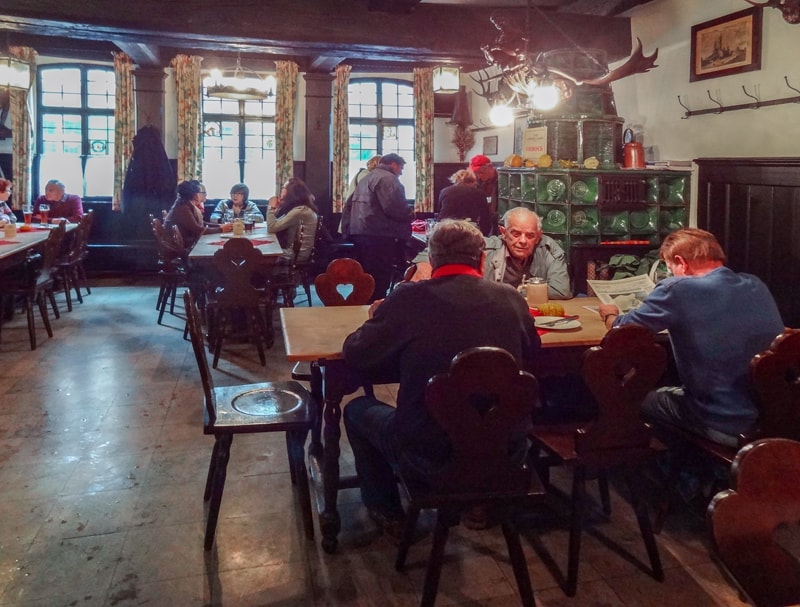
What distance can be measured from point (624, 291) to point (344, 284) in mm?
1338

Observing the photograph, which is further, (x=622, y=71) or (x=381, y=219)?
(x=381, y=219)

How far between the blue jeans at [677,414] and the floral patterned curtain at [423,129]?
23.4 feet

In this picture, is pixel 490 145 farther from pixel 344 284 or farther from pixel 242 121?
pixel 344 284

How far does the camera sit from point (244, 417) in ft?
8.67

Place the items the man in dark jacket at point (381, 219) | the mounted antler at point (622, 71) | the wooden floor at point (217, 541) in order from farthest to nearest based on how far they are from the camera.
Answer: the man in dark jacket at point (381, 219), the mounted antler at point (622, 71), the wooden floor at point (217, 541)

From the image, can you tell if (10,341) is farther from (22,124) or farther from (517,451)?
(517,451)

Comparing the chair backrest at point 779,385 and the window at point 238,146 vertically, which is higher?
the window at point 238,146

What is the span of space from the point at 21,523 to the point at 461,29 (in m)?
4.93

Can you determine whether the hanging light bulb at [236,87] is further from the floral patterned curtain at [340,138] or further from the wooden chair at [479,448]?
the wooden chair at [479,448]

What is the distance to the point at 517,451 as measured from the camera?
86.6 inches

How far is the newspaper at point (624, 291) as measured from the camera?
10.3 feet

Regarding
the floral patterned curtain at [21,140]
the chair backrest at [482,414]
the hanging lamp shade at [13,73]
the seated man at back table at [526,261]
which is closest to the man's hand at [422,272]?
the seated man at back table at [526,261]

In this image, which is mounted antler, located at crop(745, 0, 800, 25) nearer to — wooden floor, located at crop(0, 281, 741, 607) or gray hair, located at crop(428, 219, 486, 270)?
gray hair, located at crop(428, 219, 486, 270)

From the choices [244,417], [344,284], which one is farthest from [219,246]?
[244,417]
